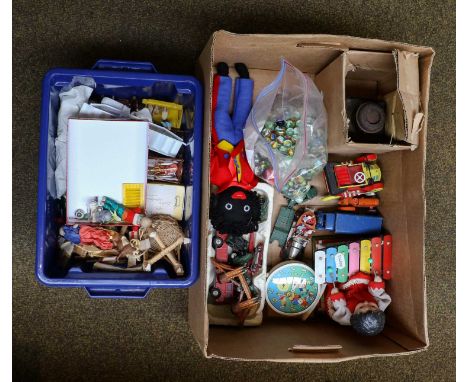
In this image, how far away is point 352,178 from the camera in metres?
1.18

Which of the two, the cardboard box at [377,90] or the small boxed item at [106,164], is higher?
A: the cardboard box at [377,90]

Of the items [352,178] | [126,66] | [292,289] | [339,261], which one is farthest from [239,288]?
[126,66]

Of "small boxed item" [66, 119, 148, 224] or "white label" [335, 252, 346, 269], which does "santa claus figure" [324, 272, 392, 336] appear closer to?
"white label" [335, 252, 346, 269]

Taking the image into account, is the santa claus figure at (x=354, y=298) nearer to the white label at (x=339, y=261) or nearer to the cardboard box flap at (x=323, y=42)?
the white label at (x=339, y=261)

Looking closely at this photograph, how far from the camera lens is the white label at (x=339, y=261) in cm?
119

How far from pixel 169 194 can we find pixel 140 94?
0.27 metres

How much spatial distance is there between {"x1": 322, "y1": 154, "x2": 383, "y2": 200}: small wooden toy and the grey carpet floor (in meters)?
0.44

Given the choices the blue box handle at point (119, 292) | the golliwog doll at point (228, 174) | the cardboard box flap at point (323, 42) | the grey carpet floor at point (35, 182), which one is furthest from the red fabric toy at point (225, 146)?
the blue box handle at point (119, 292)

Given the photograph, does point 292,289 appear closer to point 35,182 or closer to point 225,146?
point 225,146

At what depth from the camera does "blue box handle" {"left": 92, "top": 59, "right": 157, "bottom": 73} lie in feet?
3.52

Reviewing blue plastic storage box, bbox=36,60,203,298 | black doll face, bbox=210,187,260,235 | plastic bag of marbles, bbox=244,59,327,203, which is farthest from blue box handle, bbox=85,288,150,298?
plastic bag of marbles, bbox=244,59,327,203

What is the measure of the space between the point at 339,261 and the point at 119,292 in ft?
1.92

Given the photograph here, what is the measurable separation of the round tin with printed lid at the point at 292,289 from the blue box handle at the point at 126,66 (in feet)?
2.03

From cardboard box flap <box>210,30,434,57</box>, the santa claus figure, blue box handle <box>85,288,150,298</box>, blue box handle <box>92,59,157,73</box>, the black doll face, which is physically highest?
cardboard box flap <box>210,30,434,57</box>
